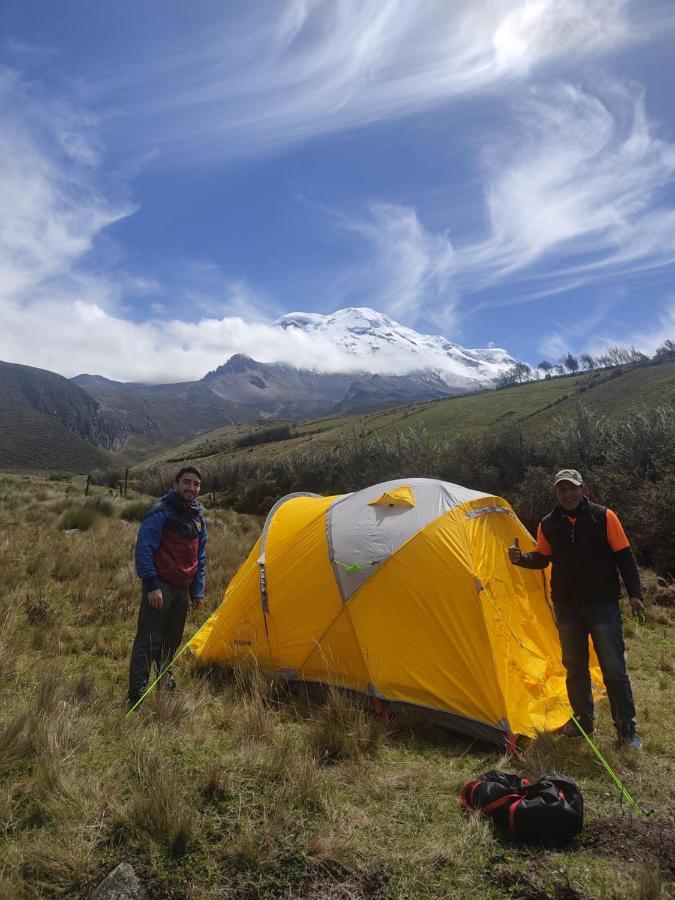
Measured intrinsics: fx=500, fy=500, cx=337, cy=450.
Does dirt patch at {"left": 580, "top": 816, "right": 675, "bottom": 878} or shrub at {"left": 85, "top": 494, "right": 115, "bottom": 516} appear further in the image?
shrub at {"left": 85, "top": 494, "right": 115, "bottom": 516}

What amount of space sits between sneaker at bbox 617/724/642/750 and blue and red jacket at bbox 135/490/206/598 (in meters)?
4.58

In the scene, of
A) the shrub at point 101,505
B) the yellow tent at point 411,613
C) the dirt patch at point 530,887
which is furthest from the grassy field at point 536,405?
the dirt patch at point 530,887

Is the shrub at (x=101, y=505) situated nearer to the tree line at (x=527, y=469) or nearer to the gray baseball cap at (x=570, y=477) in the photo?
the gray baseball cap at (x=570, y=477)

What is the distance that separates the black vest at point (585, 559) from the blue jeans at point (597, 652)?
0.38 feet

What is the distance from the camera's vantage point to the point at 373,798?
3.66m

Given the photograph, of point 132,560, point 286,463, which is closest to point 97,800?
point 132,560

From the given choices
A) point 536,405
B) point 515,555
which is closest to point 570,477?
point 515,555

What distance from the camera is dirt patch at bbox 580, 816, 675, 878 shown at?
294cm

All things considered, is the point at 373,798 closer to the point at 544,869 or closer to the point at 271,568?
the point at 544,869

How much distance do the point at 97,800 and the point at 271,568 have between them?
374cm

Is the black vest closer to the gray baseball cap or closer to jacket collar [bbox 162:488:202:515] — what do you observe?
the gray baseball cap

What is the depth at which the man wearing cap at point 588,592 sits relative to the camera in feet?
16.2

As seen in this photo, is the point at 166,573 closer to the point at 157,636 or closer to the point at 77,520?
the point at 157,636

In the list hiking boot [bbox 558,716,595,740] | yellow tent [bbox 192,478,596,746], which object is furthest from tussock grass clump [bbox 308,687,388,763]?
hiking boot [bbox 558,716,595,740]
